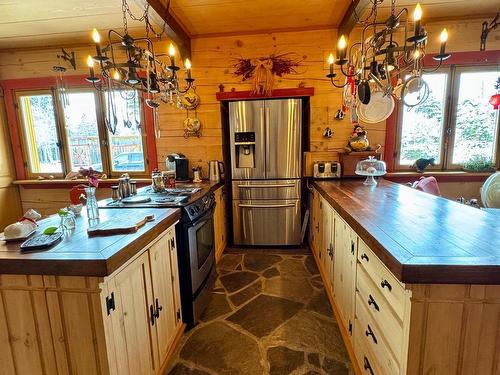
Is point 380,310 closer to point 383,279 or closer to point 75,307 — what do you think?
point 383,279

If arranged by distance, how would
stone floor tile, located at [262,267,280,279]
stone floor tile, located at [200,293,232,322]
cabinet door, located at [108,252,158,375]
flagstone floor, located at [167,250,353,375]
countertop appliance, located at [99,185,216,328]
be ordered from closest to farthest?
1. cabinet door, located at [108,252,158,375]
2. flagstone floor, located at [167,250,353,375]
3. countertop appliance, located at [99,185,216,328]
4. stone floor tile, located at [200,293,232,322]
5. stone floor tile, located at [262,267,280,279]

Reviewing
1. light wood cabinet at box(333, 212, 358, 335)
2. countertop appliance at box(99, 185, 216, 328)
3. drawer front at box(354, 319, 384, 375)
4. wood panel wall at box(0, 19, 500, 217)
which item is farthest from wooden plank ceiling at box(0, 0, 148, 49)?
drawer front at box(354, 319, 384, 375)

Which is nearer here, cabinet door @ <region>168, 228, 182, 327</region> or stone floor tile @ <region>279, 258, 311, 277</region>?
cabinet door @ <region>168, 228, 182, 327</region>

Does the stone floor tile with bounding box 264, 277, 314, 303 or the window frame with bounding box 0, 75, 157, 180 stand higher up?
the window frame with bounding box 0, 75, 157, 180

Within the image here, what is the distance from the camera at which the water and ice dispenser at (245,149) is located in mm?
3350

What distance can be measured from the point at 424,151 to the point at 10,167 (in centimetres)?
577

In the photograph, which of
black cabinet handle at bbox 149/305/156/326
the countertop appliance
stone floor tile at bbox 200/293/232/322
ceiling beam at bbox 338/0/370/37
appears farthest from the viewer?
ceiling beam at bbox 338/0/370/37

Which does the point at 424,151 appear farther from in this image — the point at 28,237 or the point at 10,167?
the point at 10,167

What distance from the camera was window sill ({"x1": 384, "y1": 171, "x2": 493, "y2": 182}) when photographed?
127 inches

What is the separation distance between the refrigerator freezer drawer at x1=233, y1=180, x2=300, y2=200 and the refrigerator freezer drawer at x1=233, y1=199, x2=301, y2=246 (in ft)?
0.22

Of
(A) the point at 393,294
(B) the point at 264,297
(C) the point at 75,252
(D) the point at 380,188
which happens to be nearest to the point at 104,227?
(C) the point at 75,252

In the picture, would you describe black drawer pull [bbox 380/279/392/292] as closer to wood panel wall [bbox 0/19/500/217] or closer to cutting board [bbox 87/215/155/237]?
cutting board [bbox 87/215/155/237]

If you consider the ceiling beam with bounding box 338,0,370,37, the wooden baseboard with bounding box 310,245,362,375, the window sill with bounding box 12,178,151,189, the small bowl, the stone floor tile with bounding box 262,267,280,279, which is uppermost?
the ceiling beam with bounding box 338,0,370,37

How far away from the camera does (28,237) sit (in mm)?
1299
